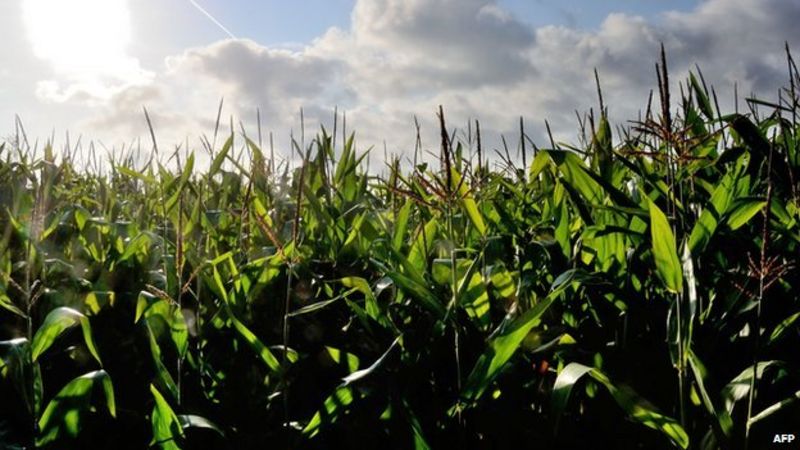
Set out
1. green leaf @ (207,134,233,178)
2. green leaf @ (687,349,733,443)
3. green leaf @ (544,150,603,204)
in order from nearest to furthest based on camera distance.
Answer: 1. green leaf @ (687,349,733,443)
2. green leaf @ (544,150,603,204)
3. green leaf @ (207,134,233,178)

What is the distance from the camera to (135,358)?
1807 mm

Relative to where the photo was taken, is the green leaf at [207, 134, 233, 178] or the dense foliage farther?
the green leaf at [207, 134, 233, 178]

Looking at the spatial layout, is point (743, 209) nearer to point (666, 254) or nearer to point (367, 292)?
point (666, 254)

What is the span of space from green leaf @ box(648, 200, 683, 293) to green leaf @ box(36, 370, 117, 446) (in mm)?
1113

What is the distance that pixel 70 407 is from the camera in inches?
57.2

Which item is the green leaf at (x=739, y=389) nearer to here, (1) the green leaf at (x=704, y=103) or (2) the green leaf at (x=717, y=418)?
(2) the green leaf at (x=717, y=418)

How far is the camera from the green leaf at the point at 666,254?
4.01 ft

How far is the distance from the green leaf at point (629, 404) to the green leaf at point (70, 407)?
0.90 metres

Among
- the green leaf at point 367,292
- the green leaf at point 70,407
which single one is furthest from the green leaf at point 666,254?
the green leaf at point 70,407

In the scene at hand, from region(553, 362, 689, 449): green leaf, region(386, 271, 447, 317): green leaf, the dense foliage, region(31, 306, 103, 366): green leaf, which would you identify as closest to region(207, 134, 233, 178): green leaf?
the dense foliage

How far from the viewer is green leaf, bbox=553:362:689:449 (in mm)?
1188

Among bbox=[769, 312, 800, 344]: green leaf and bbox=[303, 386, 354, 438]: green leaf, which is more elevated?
bbox=[769, 312, 800, 344]: green leaf

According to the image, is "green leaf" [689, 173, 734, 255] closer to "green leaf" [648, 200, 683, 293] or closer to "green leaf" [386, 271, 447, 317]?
"green leaf" [648, 200, 683, 293]

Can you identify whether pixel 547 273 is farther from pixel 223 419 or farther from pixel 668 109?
pixel 223 419
